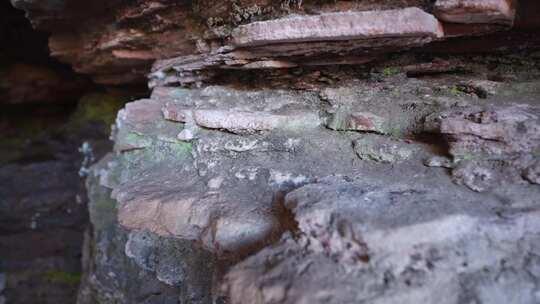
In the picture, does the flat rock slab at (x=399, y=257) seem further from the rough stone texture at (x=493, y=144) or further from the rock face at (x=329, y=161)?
the rough stone texture at (x=493, y=144)

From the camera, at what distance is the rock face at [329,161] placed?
0.79 meters

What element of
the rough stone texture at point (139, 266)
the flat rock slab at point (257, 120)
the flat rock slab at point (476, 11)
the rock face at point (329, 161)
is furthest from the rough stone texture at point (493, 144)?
the rough stone texture at point (139, 266)

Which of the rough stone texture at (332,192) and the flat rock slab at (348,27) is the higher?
the flat rock slab at (348,27)

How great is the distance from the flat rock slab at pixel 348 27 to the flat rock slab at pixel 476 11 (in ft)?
0.13

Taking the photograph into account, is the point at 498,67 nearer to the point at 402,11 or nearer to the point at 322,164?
the point at 402,11

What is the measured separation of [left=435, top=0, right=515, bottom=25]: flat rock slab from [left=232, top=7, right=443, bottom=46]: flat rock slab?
39mm

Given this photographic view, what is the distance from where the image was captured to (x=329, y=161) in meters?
1.24

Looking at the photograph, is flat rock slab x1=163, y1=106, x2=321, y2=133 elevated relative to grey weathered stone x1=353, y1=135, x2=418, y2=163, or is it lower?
elevated

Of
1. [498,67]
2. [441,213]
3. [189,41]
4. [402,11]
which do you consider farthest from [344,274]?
[189,41]

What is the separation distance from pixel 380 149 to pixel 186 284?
957mm

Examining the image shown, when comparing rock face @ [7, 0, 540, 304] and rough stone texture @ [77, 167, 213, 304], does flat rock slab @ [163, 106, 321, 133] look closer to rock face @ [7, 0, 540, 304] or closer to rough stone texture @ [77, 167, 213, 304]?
rock face @ [7, 0, 540, 304]

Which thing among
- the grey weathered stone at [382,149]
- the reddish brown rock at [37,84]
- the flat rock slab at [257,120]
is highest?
the flat rock slab at [257,120]

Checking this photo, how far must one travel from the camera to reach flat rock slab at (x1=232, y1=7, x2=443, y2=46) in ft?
3.38

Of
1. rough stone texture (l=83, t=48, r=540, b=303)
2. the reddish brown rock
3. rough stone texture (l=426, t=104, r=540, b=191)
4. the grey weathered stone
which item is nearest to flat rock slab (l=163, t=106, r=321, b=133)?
rough stone texture (l=83, t=48, r=540, b=303)
